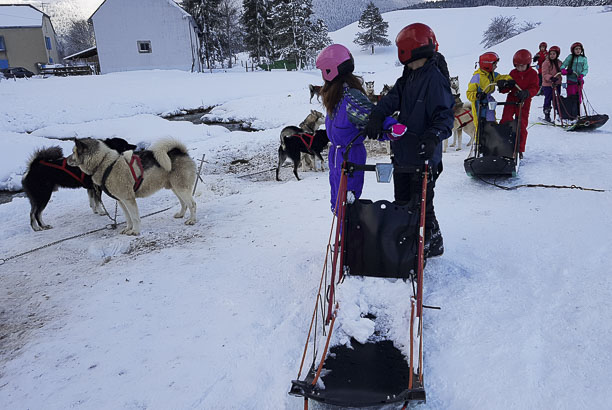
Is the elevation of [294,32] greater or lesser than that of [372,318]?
greater

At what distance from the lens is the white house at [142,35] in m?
27.9

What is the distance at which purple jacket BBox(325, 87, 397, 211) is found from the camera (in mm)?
2803

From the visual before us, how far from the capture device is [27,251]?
4.56 meters

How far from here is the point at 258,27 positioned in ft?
116

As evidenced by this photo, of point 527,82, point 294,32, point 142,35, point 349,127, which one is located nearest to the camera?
point 349,127

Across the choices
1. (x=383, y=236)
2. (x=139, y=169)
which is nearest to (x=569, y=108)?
(x=383, y=236)

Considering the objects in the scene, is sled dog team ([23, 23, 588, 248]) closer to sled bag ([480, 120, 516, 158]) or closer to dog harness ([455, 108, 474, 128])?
dog harness ([455, 108, 474, 128])

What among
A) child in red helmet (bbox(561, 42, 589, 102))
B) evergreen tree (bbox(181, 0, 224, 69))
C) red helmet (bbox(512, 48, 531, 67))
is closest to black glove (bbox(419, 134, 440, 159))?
red helmet (bbox(512, 48, 531, 67))

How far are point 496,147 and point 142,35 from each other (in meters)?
29.9

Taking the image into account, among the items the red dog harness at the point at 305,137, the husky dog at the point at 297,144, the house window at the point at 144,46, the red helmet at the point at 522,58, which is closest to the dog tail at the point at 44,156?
the husky dog at the point at 297,144

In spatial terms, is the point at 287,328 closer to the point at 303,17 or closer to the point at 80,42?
the point at 303,17

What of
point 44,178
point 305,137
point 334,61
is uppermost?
point 334,61

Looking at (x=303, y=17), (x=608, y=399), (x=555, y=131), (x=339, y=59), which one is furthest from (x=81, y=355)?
(x=303, y=17)

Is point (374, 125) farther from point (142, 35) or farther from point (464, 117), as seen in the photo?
point (142, 35)
